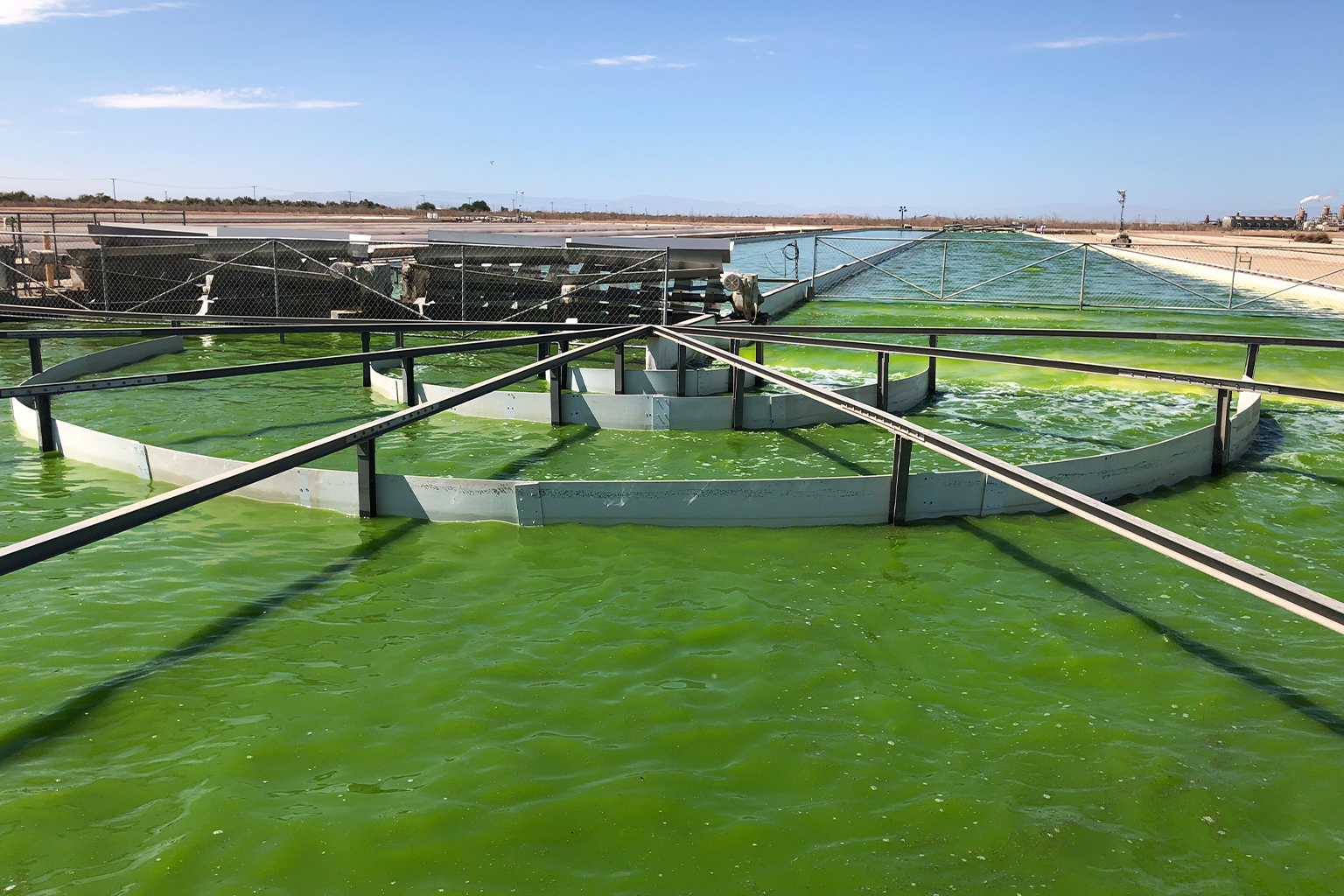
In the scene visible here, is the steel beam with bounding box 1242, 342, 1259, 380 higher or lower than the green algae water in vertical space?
higher

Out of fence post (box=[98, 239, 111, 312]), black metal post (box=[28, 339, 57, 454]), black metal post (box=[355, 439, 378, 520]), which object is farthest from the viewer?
fence post (box=[98, 239, 111, 312])

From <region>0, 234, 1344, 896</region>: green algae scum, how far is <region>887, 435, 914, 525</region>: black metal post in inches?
7.6

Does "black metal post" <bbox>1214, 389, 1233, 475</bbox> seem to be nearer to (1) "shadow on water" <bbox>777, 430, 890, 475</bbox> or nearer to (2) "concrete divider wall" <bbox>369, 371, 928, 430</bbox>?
(1) "shadow on water" <bbox>777, 430, 890, 475</bbox>

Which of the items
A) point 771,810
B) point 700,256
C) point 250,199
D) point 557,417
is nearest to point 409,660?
point 771,810

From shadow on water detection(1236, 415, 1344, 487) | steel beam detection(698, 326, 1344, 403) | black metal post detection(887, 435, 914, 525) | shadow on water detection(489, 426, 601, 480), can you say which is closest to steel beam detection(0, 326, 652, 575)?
shadow on water detection(489, 426, 601, 480)

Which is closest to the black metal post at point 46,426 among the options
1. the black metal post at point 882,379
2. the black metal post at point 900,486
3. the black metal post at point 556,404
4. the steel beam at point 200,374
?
the steel beam at point 200,374

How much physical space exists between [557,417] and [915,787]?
8.75 meters

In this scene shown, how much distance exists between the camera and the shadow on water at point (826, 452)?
10.7 m

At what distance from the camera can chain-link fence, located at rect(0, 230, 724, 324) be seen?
2166 centimetres

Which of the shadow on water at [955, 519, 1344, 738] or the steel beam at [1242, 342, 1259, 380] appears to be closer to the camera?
the shadow on water at [955, 519, 1344, 738]

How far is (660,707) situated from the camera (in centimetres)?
526

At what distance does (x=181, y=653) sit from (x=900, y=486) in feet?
19.9

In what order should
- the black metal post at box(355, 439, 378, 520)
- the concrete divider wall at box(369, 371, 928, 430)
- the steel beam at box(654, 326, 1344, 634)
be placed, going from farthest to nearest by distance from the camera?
the concrete divider wall at box(369, 371, 928, 430) < the black metal post at box(355, 439, 378, 520) < the steel beam at box(654, 326, 1344, 634)

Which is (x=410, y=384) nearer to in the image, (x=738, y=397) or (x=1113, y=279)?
(x=738, y=397)
